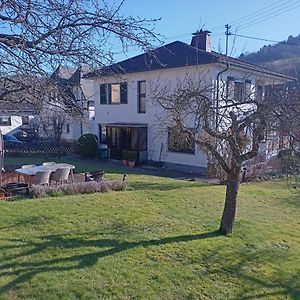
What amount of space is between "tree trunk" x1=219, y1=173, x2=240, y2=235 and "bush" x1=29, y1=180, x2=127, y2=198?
393 centimetres

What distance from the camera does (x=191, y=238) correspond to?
660 cm

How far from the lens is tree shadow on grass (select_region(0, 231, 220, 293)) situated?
472 centimetres

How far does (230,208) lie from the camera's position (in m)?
7.10

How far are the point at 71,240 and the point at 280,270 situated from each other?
3.68 meters

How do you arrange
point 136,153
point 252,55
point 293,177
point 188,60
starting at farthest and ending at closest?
point 252,55 < point 136,153 < point 188,60 < point 293,177

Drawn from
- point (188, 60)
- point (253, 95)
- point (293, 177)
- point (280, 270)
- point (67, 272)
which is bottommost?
point (280, 270)

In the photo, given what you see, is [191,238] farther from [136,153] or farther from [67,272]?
[136,153]

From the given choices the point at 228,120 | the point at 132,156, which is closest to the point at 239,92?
the point at 228,120

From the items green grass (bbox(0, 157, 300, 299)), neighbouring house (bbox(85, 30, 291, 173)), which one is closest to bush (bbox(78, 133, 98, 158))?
neighbouring house (bbox(85, 30, 291, 173))

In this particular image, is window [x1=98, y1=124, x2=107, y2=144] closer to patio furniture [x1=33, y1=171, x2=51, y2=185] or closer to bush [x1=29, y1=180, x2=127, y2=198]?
patio furniture [x1=33, y1=171, x2=51, y2=185]

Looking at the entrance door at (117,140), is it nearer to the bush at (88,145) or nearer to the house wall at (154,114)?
the house wall at (154,114)

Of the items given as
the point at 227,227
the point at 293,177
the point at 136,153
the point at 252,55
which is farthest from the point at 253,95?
the point at 252,55

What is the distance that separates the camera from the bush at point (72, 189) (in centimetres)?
912

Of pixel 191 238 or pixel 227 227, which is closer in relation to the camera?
pixel 191 238
